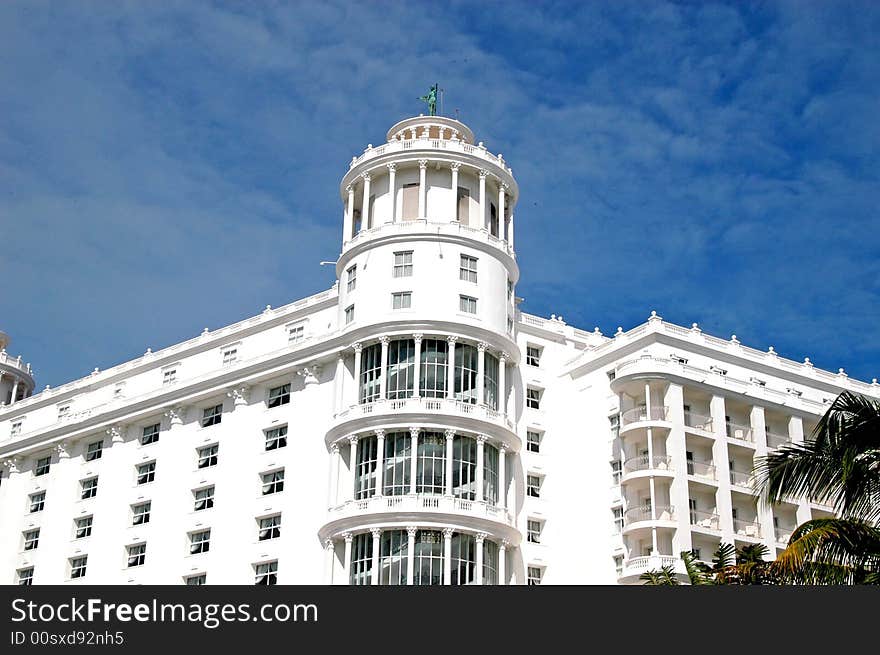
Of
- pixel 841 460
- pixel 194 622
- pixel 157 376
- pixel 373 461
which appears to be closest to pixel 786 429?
pixel 373 461

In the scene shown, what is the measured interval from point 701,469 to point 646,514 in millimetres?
4759

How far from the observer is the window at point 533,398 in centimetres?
7694

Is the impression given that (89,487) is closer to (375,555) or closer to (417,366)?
(375,555)

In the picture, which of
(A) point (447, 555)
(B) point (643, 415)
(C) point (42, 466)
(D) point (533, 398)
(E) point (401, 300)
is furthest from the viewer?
(C) point (42, 466)

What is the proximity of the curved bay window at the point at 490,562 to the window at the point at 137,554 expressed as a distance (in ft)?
76.7

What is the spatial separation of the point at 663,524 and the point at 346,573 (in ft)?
56.4

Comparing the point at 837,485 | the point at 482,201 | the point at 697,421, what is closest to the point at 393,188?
the point at 482,201

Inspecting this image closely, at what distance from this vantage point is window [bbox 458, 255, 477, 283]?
73.1 meters

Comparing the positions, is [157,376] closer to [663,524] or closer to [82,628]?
[663,524]

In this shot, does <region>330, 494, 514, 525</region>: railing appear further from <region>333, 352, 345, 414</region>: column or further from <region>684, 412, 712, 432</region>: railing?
<region>684, 412, 712, 432</region>: railing

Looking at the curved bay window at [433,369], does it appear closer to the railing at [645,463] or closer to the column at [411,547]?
the column at [411,547]

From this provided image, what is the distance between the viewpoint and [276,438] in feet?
251

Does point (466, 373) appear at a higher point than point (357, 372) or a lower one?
lower

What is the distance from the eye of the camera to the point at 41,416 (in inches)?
3716
